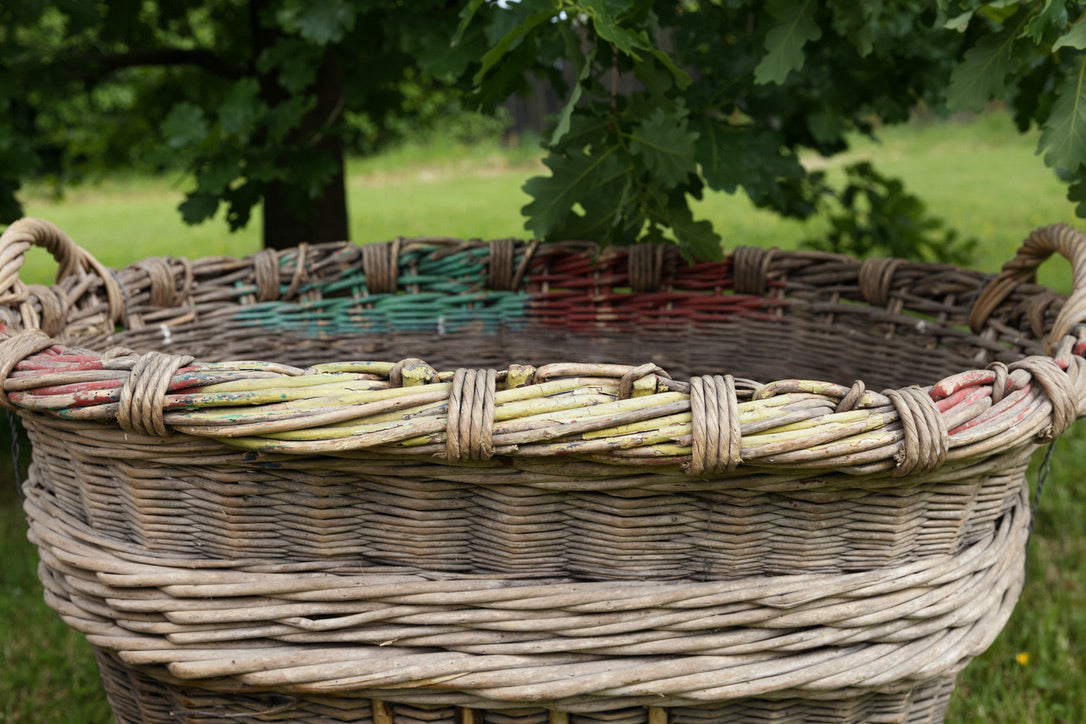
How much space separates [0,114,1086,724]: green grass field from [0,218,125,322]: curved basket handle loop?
588mm

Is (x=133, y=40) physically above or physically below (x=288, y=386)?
above

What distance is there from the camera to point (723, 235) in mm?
5926

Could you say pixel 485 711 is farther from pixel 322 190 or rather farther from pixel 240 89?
pixel 322 190

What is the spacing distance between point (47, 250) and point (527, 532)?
0.94 metres

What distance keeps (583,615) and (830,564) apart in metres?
0.25

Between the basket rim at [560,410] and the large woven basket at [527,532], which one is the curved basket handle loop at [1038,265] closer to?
the large woven basket at [527,532]

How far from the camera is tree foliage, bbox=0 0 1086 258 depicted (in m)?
1.24

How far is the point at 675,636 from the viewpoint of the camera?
→ 0.89 m

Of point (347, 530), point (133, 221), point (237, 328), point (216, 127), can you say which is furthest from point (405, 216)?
point (347, 530)

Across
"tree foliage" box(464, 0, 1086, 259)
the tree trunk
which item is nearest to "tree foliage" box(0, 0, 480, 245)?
the tree trunk

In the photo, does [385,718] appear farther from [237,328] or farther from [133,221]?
[133,221]

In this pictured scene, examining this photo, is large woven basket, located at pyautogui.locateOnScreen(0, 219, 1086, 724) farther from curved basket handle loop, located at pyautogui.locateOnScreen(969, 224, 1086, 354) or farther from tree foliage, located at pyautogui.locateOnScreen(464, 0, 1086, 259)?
tree foliage, located at pyautogui.locateOnScreen(464, 0, 1086, 259)

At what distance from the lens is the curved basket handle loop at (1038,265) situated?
1.07 meters

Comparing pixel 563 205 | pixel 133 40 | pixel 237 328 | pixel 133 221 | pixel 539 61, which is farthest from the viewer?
pixel 133 221
